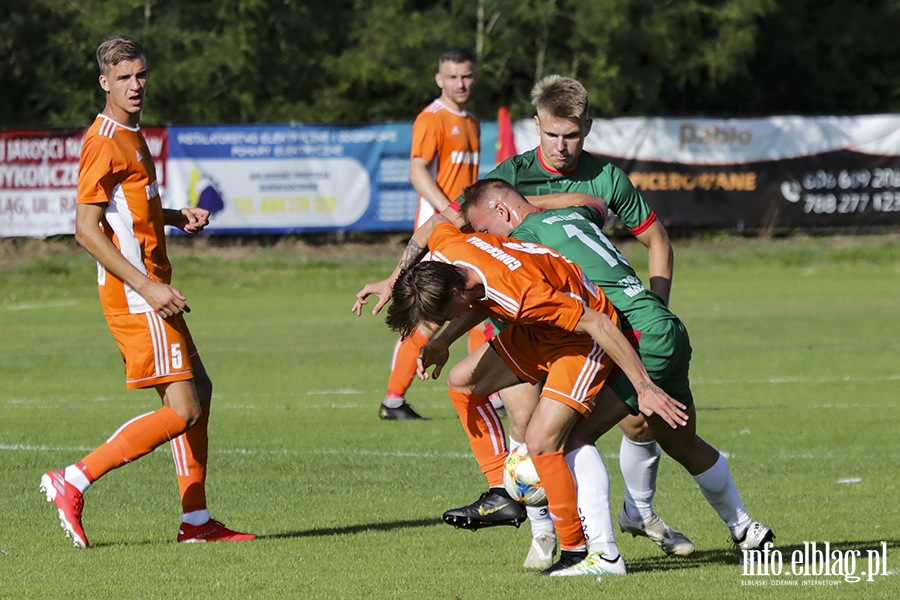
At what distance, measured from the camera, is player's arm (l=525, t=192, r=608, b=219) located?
6.62m

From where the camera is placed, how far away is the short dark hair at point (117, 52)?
6.64 metres

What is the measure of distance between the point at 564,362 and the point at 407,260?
5.39 ft

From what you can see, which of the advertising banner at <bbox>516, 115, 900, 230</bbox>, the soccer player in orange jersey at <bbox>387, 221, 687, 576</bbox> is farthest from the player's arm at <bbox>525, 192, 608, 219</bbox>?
the advertising banner at <bbox>516, 115, 900, 230</bbox>

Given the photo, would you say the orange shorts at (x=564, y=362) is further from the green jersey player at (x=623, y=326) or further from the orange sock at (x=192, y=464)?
the orange sock at (x=192, y=464)

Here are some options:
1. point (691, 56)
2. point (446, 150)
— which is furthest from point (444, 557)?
point (691, 56)

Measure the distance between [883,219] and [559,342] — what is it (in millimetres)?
20666

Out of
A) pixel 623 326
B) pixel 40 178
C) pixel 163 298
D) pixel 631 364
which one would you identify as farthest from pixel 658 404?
pixel 40 178

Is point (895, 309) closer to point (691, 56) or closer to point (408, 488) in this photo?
point (408, 488)

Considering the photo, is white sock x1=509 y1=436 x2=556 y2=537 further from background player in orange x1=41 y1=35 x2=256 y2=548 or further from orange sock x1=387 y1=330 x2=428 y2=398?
orange sock x1=387 y1=330 x2=428 y2=398

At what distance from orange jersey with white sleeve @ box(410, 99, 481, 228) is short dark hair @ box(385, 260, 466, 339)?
5.38m

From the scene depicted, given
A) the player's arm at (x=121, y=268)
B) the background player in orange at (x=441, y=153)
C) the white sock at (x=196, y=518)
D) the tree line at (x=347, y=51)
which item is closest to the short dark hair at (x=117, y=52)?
the player's arm at (x=121, y=268)

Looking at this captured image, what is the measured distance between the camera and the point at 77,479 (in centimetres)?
652

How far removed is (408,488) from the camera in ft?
26.7

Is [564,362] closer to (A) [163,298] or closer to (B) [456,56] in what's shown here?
(A) [163,298]
